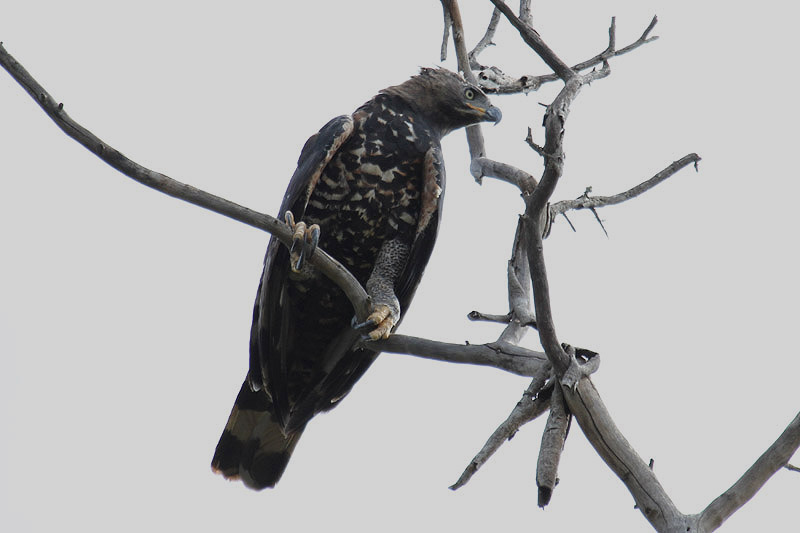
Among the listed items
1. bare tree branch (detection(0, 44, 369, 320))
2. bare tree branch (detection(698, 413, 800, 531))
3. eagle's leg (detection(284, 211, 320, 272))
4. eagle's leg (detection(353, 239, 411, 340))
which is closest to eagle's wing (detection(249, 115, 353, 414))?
eagle's leg (detection(353, 239, 411, 340))

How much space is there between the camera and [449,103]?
21.7 ft

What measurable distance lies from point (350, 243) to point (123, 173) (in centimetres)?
216

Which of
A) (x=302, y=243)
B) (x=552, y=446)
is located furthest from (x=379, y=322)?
(x=552, y=446)

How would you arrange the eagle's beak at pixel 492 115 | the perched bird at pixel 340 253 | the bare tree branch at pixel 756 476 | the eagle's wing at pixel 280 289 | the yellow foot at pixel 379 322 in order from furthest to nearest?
the eagle's beak at pixel 492 115, the perched bird at pixel 340 253, the eagle's wing at pixel 280 289, the yellow foot at pixel 379 322, the bare tree branch at pixel 756 476

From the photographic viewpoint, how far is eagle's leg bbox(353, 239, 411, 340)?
17.4 feet

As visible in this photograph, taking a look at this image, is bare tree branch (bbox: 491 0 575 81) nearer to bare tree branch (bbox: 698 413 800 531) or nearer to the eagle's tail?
bare tree branch (bbox: 698 413 800 531)

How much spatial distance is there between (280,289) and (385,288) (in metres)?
0.64

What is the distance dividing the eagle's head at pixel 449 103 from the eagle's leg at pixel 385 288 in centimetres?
108

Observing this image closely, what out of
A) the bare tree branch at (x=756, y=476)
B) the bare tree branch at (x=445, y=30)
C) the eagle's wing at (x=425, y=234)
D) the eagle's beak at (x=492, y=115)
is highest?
the bare tree branch at (x=445, y=30)

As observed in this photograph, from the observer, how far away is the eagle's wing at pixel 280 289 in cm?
568

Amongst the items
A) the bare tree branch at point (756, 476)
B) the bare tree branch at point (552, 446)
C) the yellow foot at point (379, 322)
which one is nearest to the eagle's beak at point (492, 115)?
the yellow foot at point (379, 322)

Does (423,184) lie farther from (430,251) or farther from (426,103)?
(426,103)

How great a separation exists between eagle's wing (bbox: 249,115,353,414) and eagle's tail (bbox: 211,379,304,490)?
0.45 meters

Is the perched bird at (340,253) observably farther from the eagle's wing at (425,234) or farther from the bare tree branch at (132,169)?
the bare tree branch at (132,169)
